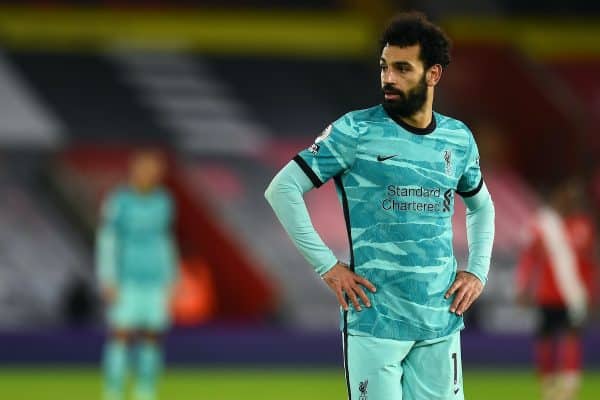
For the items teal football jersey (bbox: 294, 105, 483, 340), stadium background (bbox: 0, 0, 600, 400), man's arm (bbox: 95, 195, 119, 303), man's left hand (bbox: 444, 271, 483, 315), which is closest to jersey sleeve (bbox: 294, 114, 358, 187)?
teal football jersey (bbox: 294, 105, 483, 340)

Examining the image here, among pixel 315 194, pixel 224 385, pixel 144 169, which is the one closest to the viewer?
pixel 144 169

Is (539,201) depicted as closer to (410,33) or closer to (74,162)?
(74,162)

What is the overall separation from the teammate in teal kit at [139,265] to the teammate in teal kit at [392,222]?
5559mm

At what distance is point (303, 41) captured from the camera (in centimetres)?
1997

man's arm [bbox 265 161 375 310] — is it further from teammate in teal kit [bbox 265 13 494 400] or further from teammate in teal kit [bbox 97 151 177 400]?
teammate in teal kit [bbox 97 151 177 400]

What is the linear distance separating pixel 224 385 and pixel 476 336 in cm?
332

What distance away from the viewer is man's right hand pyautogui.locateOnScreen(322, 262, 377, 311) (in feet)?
16.7

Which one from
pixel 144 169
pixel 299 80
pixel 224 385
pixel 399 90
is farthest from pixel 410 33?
pixel 299 80

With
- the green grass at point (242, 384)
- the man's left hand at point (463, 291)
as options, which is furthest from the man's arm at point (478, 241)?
the green grass at point (242, 384)

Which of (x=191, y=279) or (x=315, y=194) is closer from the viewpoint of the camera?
(x=191, y=279)

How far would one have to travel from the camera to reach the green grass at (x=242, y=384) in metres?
11.4

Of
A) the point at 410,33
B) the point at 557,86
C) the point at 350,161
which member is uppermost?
the point at 557,86

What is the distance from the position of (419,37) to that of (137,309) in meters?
6.06

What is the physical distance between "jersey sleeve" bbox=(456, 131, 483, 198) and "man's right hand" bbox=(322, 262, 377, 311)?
62 centimetres
